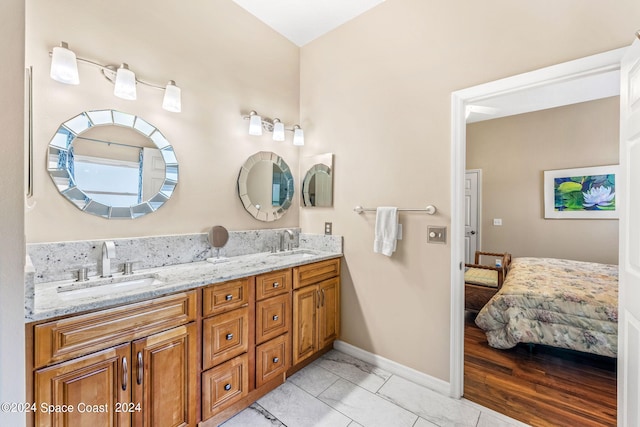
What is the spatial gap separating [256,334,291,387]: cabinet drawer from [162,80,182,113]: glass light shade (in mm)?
1657

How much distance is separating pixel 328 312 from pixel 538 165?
4103 millimetres

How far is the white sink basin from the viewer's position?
139cm

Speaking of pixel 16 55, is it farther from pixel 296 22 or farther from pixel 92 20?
pixel 296 22

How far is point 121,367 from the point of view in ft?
4.03

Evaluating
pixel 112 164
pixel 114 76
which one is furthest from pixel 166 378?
pixel 114 76

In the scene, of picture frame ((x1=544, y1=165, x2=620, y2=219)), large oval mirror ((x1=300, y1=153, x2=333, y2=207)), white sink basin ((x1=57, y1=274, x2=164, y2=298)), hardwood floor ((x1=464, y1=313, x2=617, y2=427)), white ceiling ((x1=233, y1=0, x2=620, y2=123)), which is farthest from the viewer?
picture frame ((x1=544, y1=165, x2=620, y2=219))

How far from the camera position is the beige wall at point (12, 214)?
2.79ft

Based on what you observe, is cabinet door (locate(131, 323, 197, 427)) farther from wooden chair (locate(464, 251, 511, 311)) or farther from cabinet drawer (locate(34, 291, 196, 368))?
wooden chair (locate(464, 251, 511, 311))

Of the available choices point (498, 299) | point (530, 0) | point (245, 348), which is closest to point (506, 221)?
point (498, 299)

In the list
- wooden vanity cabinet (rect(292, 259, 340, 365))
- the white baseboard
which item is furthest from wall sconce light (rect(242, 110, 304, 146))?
the white baseboard

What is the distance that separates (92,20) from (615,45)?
2830 mm

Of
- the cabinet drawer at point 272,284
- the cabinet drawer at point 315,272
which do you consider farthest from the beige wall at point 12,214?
the cabinet drawer at point 315,272

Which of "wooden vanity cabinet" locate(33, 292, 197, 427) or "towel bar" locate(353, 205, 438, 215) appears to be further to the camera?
"towel bar" locate(353, 205, 438, 215)

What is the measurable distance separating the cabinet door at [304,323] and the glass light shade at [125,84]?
5.35 feet
